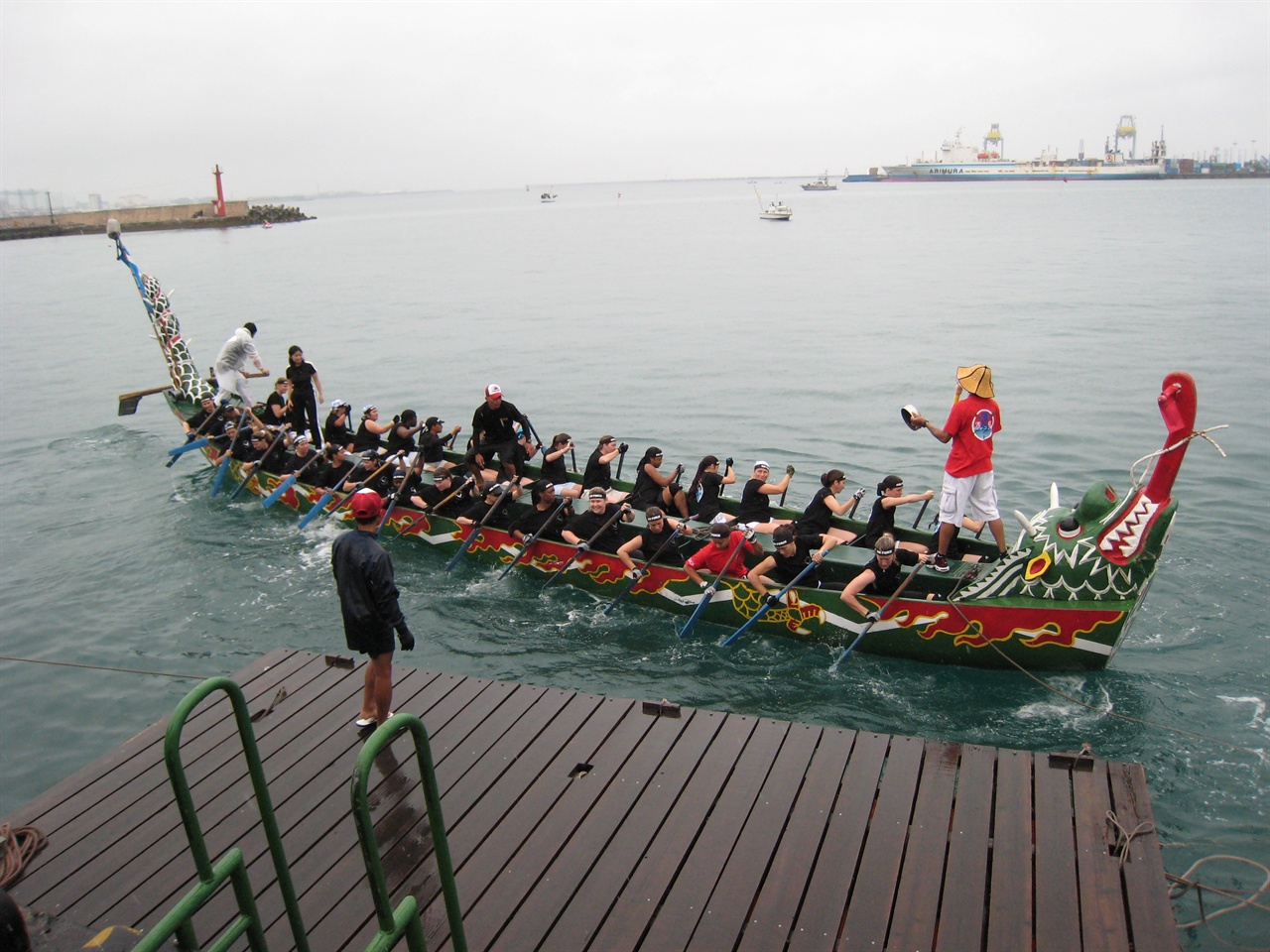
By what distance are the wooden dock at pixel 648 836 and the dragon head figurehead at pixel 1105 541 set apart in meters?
3.13

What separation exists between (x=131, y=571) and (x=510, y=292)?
119ft

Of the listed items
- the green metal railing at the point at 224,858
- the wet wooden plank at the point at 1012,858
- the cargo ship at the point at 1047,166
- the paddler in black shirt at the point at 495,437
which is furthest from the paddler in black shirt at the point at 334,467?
the cargo ship at the point at 1047,166

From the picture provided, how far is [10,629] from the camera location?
13172 millimetres

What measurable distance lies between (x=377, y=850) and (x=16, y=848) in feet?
12.2

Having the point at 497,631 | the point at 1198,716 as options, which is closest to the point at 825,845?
the point at 1198,716

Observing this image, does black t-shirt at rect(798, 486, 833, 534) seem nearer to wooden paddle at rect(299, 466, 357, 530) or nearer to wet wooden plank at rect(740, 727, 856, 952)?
wet wooden plank at rect(740, 727, 856, 952)

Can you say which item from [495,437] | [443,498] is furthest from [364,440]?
[495,437]

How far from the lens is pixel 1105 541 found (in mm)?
9164

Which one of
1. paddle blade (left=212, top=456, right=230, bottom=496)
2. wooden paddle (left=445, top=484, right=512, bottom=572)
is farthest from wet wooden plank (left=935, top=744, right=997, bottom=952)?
paddle blade (left=212, top=456, right=230, bottom=496)

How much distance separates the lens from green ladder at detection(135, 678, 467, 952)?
11.2 ft

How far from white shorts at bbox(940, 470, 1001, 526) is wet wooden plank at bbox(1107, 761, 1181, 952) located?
4339 millimetres

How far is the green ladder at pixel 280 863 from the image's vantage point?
3.42 meters

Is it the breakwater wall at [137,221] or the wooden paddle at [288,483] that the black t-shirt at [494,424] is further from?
the breakwater wall at [137,221]

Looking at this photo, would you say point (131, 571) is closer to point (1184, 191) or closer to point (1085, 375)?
point (1085, 375)
